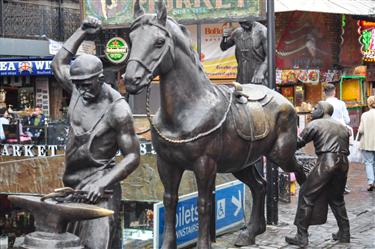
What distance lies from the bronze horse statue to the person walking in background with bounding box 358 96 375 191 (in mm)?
6144

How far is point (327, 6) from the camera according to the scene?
55.9 ft

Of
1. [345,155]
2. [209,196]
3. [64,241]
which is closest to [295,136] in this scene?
[345,155]

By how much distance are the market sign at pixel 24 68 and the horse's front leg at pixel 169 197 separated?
49.8 ft

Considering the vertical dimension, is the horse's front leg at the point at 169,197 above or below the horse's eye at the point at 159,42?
below

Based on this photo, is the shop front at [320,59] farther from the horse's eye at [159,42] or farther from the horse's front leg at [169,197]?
the horse's eye at [159,42]

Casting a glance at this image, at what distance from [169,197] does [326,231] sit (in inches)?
120

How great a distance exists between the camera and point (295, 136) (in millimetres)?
8180

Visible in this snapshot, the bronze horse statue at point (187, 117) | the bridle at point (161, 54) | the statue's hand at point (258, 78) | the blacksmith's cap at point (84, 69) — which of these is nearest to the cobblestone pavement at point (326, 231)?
the bronze horse statue at point (187, 117)

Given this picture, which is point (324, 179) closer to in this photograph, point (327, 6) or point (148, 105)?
point (148, 105)

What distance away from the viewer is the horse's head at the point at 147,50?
19.7ft

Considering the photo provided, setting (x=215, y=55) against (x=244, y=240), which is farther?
(x=215, y=55)

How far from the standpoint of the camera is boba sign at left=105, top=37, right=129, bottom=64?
19453mm

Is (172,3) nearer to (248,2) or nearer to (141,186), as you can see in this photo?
(248,2)

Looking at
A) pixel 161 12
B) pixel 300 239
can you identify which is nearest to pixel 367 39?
pixel 300 239
